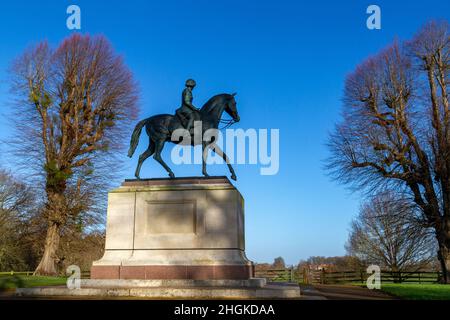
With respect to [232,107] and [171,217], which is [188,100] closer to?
[232,107]

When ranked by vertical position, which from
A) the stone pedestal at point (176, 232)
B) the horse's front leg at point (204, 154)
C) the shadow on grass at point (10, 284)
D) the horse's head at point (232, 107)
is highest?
the horse's head at point (232, 107)

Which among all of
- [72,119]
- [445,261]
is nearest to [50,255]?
[72,119]

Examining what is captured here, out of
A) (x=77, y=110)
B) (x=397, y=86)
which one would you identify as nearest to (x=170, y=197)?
(x=77, y=110)

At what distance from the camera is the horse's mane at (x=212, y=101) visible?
481 inches

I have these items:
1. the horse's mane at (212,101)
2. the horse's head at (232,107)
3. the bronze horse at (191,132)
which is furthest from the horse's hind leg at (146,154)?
the horse's head at (232,107)

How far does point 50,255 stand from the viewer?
23.8 metres

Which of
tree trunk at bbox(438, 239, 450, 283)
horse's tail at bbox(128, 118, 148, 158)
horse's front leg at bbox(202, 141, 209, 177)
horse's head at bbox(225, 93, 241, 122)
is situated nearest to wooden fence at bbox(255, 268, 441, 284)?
tree trunk at bbox(438, 239, 450, 283)

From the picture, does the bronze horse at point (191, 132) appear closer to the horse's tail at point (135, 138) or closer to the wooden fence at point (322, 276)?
the horse's tail at point (135, 138)

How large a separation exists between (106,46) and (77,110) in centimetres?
490

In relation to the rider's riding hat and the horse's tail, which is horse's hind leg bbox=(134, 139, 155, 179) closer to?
the horse's tail

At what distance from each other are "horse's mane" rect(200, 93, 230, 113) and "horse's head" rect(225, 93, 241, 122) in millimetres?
117

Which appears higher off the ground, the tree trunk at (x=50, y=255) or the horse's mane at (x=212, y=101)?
the horse's mane at (x=212, y=101)

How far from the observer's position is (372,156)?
23922mm
